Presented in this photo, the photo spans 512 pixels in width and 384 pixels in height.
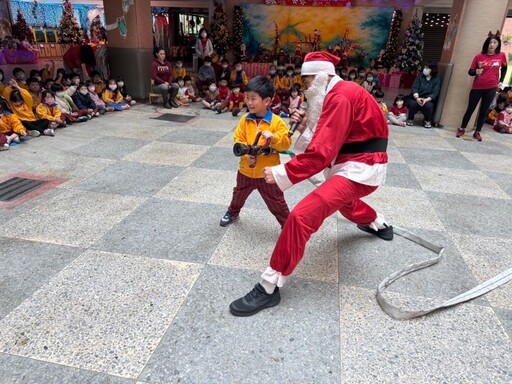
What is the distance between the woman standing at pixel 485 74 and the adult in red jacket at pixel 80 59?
9.32m

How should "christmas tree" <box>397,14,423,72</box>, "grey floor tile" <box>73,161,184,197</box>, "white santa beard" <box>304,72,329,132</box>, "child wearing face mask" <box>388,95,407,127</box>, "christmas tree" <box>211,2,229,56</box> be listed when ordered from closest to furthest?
"white santa beard" <box>304,72,329,132</box> → "grey floor tile" <box>73,161,184,197</box> → "child wearing face mask" <box>388,95,407,127</box> → "christmas tree" <box>397,14,423,72</box> → "christmas tree" <box>211,2,229,56</box>

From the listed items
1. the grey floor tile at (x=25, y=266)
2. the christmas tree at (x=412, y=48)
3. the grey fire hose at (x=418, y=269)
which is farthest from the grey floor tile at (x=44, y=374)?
the christmas tree at (x=412, y=48)

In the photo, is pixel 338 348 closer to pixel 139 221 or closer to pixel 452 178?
pixel 139 221

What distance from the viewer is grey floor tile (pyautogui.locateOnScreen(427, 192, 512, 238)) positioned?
3.58 meters

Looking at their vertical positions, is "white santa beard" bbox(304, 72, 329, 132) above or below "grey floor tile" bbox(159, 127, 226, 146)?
above

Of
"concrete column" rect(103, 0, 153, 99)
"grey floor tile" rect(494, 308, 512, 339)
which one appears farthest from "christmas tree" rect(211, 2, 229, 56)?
"grey floor tile" rect(494, 308, 512, 339)

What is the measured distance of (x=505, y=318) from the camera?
2.41 metres

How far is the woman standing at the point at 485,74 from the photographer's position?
6742 millimetres

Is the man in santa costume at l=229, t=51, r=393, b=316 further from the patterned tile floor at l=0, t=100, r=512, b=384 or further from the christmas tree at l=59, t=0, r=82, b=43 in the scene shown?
the christmas tree at l=59, t=0, r=82, b=43

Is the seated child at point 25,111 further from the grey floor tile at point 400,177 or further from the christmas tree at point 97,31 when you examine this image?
the christmas tree at point 97,31

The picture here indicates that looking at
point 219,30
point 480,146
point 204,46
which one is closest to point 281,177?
point 480,146

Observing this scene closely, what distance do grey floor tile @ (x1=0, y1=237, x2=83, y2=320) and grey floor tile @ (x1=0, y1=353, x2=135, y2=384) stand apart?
18.8 inches

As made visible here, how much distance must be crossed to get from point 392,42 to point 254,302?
1384 centimetres

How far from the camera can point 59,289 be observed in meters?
2.48
